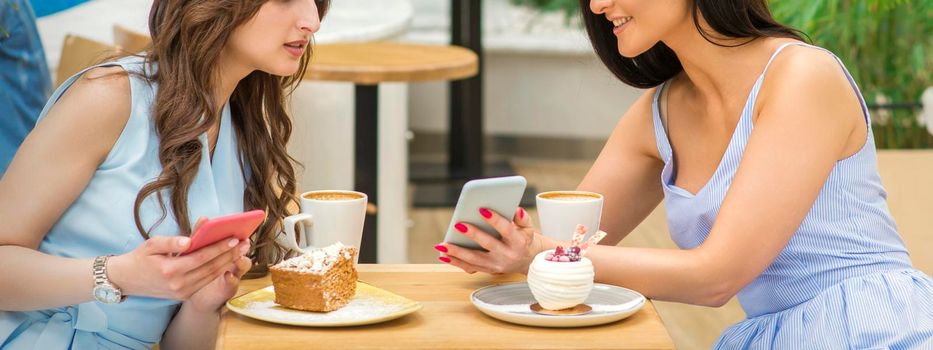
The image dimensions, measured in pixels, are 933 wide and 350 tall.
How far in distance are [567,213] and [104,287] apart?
0.59 metres

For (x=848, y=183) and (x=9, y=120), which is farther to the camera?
(x=9, y=120)

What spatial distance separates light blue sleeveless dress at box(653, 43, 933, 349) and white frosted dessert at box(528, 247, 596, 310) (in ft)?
1.27

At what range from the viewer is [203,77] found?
5.57 ft

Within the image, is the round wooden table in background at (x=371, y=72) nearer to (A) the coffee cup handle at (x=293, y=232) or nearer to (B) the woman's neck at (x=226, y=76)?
(B) the woman's neck at (x=226, y=76)

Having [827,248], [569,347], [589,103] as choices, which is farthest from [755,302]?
[589,103]

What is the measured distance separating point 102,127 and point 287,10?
0.29m

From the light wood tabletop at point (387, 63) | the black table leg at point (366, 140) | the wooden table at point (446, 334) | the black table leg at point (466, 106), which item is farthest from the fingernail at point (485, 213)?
the black table leg at point (466, 106)

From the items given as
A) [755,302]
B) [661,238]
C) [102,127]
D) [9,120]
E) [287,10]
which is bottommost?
[661,238]

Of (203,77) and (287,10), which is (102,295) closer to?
(203,77)

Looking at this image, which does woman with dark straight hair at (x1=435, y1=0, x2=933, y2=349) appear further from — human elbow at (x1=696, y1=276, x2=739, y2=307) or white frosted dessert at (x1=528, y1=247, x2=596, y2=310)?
white frosted dessert at (x1=528, y1=247, x2=596, y2=310)

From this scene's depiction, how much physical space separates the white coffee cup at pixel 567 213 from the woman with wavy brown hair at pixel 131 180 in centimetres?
39

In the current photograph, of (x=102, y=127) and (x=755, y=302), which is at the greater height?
(x=102, y=127)

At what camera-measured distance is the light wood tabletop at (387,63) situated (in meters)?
3.38

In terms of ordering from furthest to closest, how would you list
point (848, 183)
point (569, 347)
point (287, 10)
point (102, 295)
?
point (848, 183) < point (287, 10) < point (102, 295) < point (569, 347)
